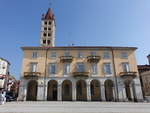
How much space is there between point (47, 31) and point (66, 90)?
31.0 m

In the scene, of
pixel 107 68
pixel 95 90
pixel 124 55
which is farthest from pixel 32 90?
pixel 124 55

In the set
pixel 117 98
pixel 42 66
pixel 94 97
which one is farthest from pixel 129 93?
pixel 42 66

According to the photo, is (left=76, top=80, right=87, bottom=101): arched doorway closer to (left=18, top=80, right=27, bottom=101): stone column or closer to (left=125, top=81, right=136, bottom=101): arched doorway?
(left=125, top=81, right=136, bottom=101): arched doorway

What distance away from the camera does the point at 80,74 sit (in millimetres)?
30562

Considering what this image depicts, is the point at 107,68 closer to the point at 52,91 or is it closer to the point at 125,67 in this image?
the point at 125,67

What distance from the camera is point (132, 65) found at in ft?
107

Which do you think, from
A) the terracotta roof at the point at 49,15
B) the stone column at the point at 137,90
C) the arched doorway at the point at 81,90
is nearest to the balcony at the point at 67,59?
the arched doorway at the point at 81,90

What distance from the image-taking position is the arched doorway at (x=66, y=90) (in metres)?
33.0

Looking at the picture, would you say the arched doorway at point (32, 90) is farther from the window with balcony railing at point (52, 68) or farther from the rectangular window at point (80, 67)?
the rectangular window at point (80, 67)

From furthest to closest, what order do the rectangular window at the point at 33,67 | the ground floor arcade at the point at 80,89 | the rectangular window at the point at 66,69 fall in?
the rectangular window at the point at 66,69, the rectangular window at the point at 33,67, the ground floor arcade at the point at 80,89

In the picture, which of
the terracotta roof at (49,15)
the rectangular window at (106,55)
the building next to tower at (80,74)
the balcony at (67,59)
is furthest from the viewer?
the terracotta roof at (49,15)

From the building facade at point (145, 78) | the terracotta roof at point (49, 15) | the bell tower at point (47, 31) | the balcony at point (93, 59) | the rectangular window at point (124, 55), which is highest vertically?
the terracotta roof at point (49, 15)

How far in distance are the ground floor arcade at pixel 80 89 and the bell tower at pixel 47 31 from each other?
79.1ft

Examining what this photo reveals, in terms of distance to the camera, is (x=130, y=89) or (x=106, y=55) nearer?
(x=130, y=89)
